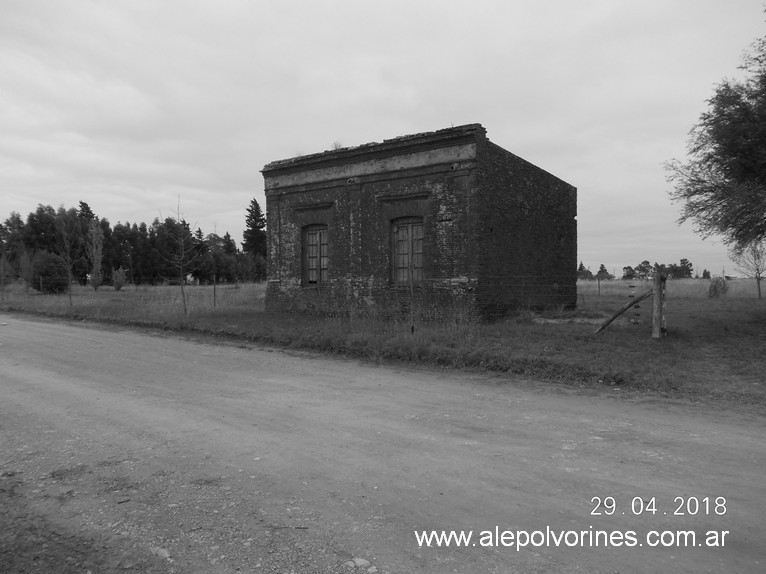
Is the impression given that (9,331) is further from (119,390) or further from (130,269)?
(130,269)

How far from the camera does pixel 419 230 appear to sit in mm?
17094

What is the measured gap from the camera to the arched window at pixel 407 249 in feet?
56.0

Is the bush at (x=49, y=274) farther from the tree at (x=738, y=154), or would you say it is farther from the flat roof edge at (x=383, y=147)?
the tree at (x=738, y=154)

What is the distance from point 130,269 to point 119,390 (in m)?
61.0

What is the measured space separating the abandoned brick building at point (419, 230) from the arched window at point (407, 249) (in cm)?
3

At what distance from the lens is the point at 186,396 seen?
7613 mm

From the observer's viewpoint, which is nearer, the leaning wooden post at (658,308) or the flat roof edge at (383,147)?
the leaning wooden post at (658,308)

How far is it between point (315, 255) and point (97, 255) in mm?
35196

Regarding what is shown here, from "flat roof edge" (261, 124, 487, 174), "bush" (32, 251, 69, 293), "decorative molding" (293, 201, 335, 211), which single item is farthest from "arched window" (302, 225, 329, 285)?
"bush" (32, 251, 69, 293)

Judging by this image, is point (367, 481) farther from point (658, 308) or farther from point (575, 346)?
point (658, 308)

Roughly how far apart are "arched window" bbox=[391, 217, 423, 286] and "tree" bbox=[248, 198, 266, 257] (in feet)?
237

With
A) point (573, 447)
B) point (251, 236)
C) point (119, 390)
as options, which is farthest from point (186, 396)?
point (251, 236)

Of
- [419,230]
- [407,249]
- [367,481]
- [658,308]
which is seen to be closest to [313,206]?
[407,249]

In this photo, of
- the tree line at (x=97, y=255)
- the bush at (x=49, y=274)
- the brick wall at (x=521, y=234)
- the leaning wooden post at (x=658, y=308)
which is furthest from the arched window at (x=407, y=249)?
the bush at (x=49, y=274)
